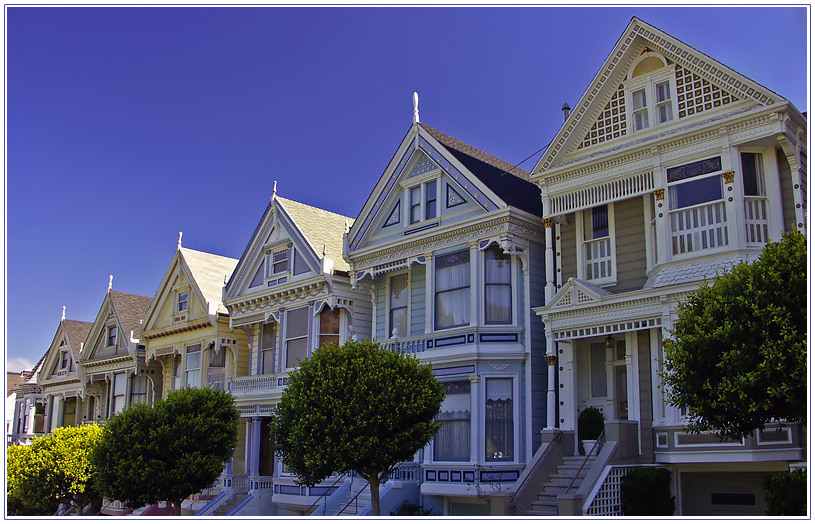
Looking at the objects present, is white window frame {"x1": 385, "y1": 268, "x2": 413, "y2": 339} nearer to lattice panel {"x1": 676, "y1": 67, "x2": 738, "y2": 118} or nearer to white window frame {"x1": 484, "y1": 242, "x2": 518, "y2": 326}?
white window frame {"x1": 484, "y1": 242, "x2": 518, "y2": 326}

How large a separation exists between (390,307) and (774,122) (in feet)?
45.3

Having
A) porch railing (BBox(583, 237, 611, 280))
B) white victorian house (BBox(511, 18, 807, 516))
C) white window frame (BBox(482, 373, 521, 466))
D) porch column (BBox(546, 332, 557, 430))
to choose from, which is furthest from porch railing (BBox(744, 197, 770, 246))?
white window frame (BBox(482, 373, 521, 466))

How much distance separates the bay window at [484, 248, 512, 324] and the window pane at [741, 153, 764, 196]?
747 centimetres

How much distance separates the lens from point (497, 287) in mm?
24844

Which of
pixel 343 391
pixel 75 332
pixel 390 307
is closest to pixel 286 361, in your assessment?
pixel 390 307

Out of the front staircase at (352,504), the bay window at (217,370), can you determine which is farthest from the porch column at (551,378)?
the bay window at (217,370)

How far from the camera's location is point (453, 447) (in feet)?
79.8

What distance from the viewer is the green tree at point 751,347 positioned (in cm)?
1399

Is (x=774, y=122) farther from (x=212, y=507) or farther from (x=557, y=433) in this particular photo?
(x=212, y=507)

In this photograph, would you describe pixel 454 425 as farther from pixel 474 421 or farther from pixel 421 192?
pixel 421 192

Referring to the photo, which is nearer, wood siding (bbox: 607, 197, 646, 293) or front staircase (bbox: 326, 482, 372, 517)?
wood siding (bbox: 607, 197, 646, 293)

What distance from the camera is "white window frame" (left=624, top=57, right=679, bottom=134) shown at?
21.4 meters

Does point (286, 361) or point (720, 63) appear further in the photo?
point (286, 361)

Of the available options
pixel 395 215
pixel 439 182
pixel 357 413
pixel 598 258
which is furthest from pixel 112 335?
pixel 598 258
